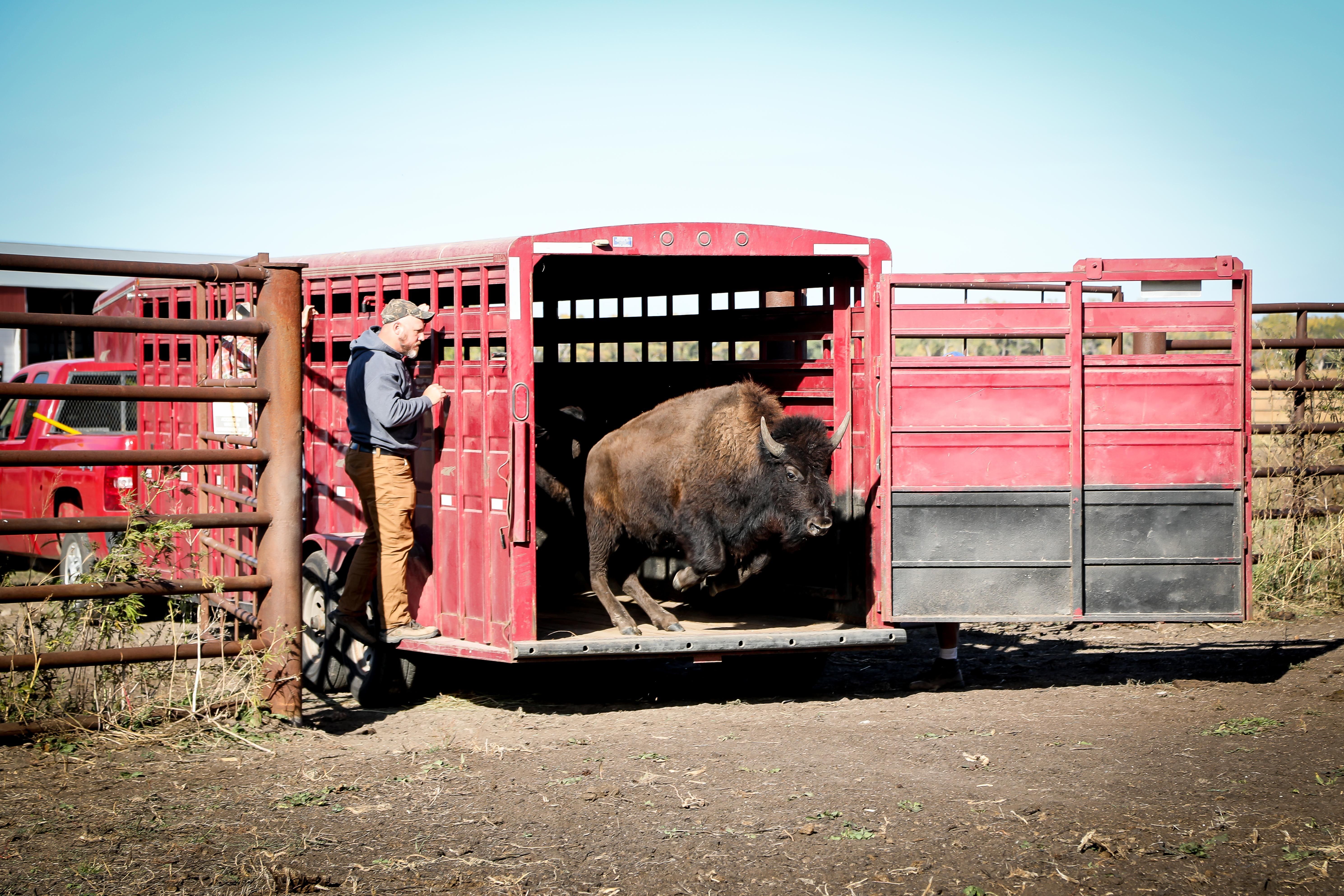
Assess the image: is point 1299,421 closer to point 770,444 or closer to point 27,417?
point 770,444

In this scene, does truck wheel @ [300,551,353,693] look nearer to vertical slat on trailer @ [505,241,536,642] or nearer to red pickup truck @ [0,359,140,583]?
vertical slat on trailer @ [505,241,536,642]

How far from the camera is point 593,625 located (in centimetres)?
885

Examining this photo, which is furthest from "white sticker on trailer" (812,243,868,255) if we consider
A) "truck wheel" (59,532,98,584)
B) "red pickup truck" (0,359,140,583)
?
"truck wheel" (59,532,98,584)

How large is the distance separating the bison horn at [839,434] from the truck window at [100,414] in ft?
25.5

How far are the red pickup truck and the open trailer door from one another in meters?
7.79

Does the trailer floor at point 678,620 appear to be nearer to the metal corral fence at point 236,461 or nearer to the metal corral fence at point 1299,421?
the metal corral fence at point 236,461

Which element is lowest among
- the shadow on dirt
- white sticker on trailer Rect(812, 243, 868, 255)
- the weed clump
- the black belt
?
the shadow on dirt

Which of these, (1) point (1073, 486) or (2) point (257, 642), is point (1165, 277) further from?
(2) point (257, 642)

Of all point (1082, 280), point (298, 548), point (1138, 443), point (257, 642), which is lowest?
point (257, 642)

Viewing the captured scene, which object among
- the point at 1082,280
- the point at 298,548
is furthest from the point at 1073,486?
the point at 298,548

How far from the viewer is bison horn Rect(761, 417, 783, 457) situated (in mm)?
8352

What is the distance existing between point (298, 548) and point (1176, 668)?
660 cm

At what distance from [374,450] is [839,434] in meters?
3.14

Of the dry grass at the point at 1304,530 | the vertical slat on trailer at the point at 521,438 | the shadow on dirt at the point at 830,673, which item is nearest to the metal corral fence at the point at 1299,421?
the dry grass at the point at 1304,530
